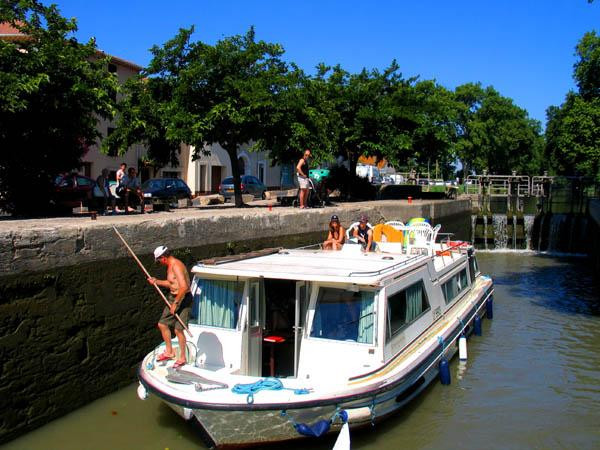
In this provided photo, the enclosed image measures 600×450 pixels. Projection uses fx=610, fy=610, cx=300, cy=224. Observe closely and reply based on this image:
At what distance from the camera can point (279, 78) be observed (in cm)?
1717

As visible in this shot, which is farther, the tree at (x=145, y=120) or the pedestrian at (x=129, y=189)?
the tree at (x=145, y=120)

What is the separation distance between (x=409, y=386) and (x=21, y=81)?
910 cm

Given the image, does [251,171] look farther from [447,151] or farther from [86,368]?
[86,368]

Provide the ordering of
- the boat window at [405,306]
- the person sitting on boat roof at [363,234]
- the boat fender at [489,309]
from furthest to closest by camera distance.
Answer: the boat fender at [489,309], the person sitting on boat roof at [363,234], the boat window at [405,306]

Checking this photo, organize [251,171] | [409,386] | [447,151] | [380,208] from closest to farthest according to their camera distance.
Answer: [409,386] < [380,208] < [447,151] < [251,171]

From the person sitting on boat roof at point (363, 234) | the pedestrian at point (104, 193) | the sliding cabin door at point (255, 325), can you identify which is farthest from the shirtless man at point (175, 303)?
the pedestrian at point (104, 193)

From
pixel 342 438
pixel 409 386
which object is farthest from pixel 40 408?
pixel 409 386

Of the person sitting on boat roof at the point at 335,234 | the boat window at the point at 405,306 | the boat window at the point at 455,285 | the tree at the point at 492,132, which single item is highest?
the tree at the point at 492,132

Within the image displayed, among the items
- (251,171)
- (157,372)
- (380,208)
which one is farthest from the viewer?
(251,171)

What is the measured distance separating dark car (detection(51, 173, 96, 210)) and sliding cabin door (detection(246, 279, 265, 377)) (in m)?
8.16

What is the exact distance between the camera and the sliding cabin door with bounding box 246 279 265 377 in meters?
7.89

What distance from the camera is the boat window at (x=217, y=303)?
797 centimetres

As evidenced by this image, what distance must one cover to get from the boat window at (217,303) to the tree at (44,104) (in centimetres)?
627

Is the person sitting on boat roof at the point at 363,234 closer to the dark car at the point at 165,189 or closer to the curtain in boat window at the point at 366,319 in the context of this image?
the curtain in boat window at the point at 366,319
